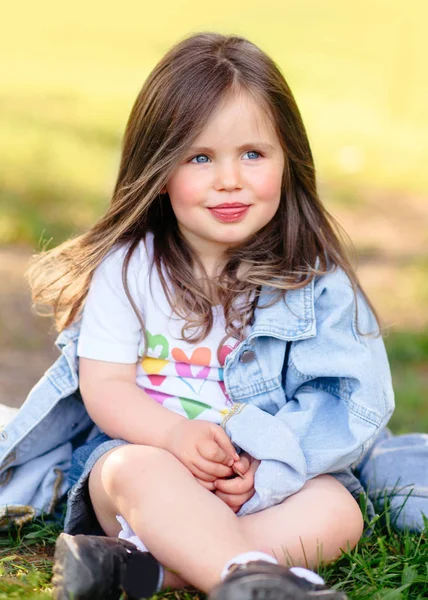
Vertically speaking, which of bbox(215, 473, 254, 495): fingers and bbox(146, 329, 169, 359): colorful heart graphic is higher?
bbox(146, 329, 169, 359): colorful heart graphic

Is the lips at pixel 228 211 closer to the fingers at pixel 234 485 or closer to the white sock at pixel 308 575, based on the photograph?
the fingers at pixel 234 485

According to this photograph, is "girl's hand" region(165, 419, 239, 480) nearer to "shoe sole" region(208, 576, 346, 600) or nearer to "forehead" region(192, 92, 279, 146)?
"shoe sole" region(208, 576, 346, 600)

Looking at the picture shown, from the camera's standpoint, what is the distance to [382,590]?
6.43ft

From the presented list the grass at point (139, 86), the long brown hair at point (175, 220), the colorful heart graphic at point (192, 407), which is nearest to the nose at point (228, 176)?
the long brown hair at point (175, 220)

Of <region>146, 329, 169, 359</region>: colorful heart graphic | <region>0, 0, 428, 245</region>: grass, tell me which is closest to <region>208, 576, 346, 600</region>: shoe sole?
<region>146, 329, 169, 359</region>: colorful heart graphic

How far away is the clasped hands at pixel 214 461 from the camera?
2.09m

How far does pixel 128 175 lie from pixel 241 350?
0.55 metres

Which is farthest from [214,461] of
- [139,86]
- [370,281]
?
[139,86]

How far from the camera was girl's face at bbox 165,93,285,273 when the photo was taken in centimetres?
228

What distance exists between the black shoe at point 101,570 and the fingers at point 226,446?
11.5 inches

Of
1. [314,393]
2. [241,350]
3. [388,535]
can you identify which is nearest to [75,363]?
[241,350]

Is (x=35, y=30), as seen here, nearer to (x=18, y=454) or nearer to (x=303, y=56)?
(x=303, y=56)

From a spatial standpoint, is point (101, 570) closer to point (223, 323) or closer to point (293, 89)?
point (223, 323)

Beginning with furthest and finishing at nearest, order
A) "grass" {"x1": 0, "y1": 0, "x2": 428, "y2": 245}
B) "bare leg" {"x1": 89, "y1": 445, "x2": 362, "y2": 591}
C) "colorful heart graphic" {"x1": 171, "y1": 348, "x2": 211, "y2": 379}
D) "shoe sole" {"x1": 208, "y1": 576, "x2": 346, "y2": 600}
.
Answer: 1. "grass" {"x1": 0, "y1": 0, "x2": 428, "y2": 245}
2. "colorful heart graphic" {"x1": 171, "y1": 348, "x2": 211, "y2": 379}
3. "bare leg" {"x1": 89, "y1": 445, "x2": 362, "y2": 591}
4. "shoe sole" {"x1": 208, "y1": 576, "x2": 346, "y2": 600}
